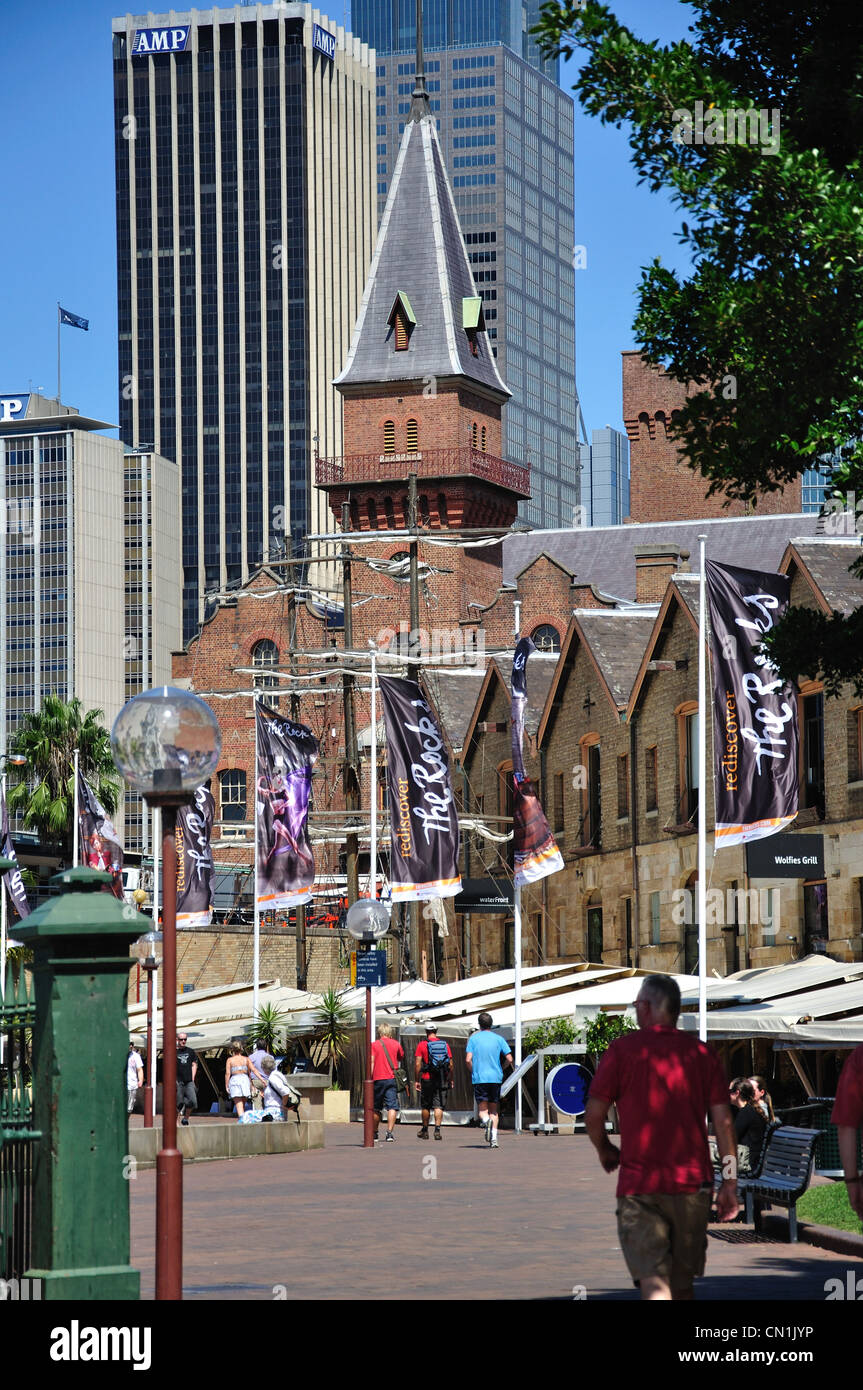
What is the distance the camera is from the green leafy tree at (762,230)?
11.8 metres

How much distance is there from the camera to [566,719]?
48500 mm

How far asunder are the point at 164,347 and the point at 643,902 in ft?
506

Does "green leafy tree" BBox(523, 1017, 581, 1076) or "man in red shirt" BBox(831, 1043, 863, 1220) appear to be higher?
"man in red shirt" BBox(831, 1043, 863, 1220)

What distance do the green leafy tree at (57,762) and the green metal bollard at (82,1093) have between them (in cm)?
6755

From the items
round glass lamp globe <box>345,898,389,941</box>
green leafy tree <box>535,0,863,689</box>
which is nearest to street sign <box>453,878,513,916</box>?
round glass lamp globe <box>345,898,389,941</box>

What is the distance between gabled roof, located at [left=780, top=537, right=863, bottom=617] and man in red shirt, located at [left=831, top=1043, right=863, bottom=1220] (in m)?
26.3

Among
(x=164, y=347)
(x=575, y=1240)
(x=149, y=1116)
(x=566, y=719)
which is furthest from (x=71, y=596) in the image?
(x=575, y=1240)

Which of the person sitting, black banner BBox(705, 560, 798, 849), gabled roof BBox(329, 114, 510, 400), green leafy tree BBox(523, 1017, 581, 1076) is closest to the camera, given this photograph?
the person sitting

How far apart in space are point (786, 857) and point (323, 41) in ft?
568

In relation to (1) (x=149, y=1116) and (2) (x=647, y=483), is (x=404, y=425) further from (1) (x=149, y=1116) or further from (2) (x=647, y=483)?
(1) (x=149, y=1116)

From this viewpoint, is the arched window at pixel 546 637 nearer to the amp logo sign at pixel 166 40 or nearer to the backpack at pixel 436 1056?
the backpack at pixel 436 1056

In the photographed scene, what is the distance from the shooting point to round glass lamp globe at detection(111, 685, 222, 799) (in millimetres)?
11070

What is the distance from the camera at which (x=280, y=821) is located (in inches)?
1507

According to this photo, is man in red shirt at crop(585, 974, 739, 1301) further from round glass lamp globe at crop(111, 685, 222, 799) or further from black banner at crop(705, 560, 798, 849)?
black banner at crop(705, 560, 798, 849)
